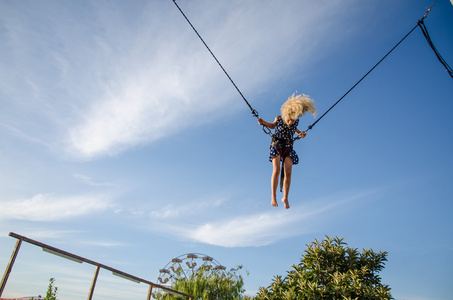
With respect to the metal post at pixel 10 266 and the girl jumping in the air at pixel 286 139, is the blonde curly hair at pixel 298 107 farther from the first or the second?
the metal post at pixel 10 266

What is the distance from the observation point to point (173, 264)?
35.0 ft

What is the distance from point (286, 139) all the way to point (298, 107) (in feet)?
1.87

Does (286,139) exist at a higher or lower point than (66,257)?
higher

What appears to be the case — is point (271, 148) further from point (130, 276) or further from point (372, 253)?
point (130, 276)

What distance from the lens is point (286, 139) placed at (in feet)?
18.6

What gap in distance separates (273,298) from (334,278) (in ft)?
3.53

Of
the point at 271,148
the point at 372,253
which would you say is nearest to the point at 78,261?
the point at 271,148

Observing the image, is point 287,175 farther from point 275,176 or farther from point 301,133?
point 301,133

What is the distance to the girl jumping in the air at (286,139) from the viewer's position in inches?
220

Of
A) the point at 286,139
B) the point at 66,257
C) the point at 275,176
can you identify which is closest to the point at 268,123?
the point at 286,139

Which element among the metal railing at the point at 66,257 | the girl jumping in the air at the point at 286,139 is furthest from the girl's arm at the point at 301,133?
the metal railing at the point at 66,257

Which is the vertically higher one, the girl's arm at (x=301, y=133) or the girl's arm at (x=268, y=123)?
the girl's arm at (x=268, y=123)

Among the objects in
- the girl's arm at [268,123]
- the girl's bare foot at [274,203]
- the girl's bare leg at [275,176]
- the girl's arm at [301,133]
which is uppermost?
the girl's arm at [268,123]

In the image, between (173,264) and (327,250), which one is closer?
(327,250)
